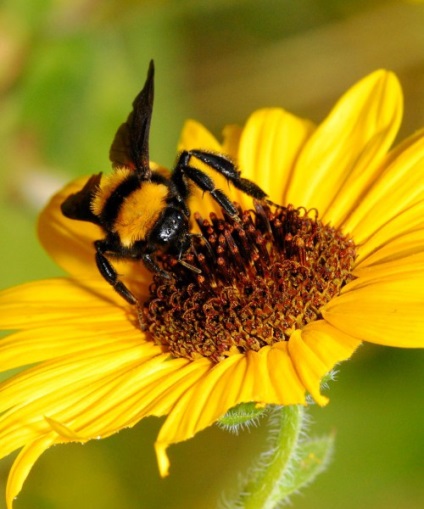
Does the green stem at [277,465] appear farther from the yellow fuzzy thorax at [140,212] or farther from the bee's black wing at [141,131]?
the bee's black wing at [141,131]

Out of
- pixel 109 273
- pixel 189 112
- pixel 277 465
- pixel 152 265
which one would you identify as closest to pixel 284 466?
pixel 277 465

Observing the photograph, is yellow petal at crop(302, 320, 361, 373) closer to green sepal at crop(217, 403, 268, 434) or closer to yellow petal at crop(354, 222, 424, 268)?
green sepal at crop(217, 403, 268, 434)

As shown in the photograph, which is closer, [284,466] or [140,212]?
[284,466]

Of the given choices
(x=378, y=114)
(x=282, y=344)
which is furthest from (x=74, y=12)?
(x=282, y=344)

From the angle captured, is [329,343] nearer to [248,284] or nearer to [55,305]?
[248,284]

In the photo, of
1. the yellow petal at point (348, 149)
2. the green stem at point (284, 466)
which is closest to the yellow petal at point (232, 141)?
the yellow petal at point (348, 149)

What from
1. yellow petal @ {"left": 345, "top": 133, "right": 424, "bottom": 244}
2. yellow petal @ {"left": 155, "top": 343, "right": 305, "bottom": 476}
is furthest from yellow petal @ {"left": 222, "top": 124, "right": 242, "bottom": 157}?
yellow petal @ {"left": 155, "top": 343, "right": 305, "bottom": 476}

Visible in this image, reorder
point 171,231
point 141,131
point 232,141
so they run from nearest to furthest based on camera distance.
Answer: point 171,231 → point 141,131 → point 232,141
